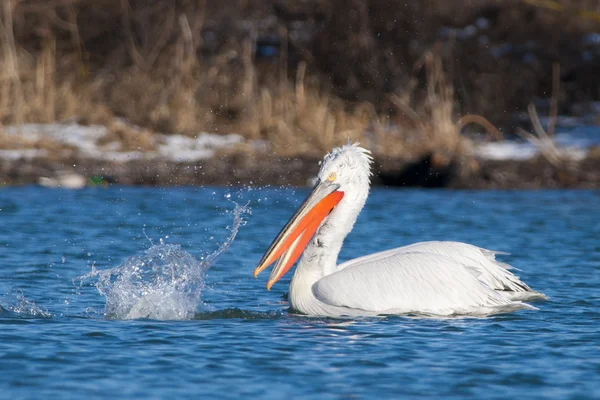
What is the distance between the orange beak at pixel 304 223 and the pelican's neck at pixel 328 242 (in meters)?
0.06

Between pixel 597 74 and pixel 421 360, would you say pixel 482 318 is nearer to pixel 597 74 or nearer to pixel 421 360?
pixel 421 360

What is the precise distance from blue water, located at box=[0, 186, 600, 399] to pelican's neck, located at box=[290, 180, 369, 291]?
28cm

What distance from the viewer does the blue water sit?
4992 millimetres

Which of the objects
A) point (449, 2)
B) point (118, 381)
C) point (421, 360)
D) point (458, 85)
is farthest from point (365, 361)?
point (449, 2)

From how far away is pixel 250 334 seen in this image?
6.08 meters

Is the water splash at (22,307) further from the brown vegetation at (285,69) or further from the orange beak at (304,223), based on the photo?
the brown vegetation at (285,69)

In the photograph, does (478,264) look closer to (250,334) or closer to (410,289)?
(410,289)

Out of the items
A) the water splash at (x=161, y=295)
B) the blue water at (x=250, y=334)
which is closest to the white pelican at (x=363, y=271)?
the blue water at (x=250, y=334)

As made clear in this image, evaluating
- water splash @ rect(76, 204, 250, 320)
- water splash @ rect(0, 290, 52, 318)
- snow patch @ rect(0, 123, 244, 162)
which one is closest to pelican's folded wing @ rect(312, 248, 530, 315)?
water splash @ rect(76, 204, 250, 320)

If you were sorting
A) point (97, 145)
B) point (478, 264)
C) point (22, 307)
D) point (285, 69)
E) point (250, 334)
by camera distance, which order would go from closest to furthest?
point (250, 334) → point (22, 307) → point (478, 264) → point (97, 145) → point (285, 69)

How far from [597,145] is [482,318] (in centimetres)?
975

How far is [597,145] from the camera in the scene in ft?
51.6

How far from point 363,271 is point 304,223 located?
1.92 ft

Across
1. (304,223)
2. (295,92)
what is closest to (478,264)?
(304,223)
